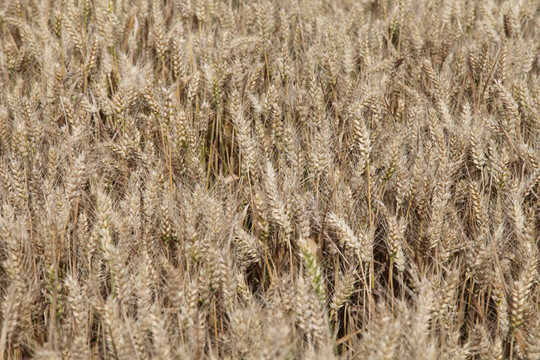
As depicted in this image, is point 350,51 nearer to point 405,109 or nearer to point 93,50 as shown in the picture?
point 405,109

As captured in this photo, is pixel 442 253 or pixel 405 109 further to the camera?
pixel 405 109

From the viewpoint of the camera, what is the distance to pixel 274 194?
1.76 m

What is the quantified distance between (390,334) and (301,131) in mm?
1281

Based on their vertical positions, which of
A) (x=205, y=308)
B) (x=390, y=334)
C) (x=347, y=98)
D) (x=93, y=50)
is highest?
(x=93, y=50)

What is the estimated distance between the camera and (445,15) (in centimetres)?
321

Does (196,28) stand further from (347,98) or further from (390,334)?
(390,334)

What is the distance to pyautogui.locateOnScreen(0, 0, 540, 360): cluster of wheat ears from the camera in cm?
157

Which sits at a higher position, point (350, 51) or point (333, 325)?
point (350, 51)

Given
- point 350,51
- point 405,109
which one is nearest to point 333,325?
point 405,109

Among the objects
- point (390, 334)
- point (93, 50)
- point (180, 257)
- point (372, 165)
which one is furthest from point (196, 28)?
point (390, 334)

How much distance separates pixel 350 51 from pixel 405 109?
0.42 meters

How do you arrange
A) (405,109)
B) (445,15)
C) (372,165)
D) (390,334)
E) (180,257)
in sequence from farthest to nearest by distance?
(445,15), (405,109), (372,165), (180,257), (390,334)

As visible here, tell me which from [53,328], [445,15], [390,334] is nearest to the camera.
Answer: [390,334]

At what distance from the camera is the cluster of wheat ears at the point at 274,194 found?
1574 millimetres
